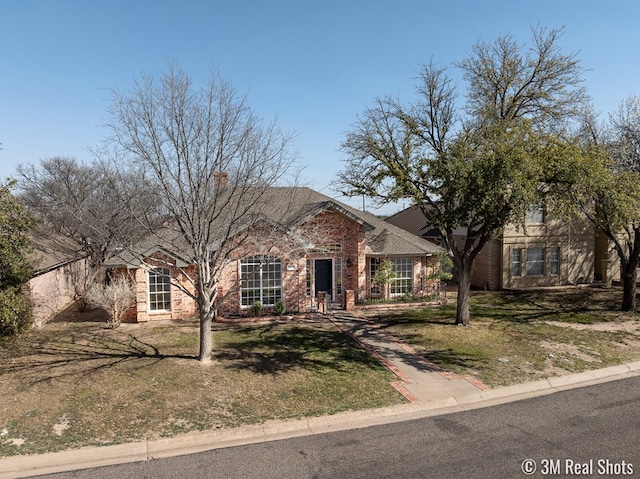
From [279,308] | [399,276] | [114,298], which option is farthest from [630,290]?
[114,298]

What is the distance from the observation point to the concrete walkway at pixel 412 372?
989 centimetres

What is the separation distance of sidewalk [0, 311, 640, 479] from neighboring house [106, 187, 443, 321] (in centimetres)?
581

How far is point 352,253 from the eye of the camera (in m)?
19.6

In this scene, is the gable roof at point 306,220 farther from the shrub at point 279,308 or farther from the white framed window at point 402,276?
the shrub at point 279,308

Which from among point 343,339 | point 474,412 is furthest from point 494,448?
point 343,339

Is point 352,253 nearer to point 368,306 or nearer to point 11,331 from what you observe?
point 368,306

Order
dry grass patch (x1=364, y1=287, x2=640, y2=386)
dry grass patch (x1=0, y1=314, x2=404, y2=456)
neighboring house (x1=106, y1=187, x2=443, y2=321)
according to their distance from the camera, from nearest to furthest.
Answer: dry grass patch (x1=0, y1=314, x2=404, y2=456) → dry grass patch (x1=364, y1=287, x2=640, y2=386) → neighboring house (x1=106, y1=187, x2=443, y2=321)

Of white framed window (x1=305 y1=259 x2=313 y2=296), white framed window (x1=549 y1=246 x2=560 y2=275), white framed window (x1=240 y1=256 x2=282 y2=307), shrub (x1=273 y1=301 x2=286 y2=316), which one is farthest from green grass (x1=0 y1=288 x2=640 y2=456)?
white framed window (x1=549 y1=246 x2=560 y2=275)

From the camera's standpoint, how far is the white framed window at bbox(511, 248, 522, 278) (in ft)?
80.9

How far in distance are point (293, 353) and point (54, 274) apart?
1429 cm

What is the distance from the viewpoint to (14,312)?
40.2ft

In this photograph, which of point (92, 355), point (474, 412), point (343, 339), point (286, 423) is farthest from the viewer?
point (343, 339)

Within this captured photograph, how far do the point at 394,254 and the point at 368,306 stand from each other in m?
2.82

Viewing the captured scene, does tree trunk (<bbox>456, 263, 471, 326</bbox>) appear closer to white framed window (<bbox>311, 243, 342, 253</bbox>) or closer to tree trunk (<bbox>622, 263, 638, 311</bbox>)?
white framed window (<bbox>311, 243, 342, 253</bbox>)
